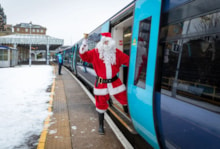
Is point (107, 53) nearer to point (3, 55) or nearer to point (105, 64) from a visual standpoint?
point (105, 64)

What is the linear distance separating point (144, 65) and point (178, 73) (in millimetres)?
687

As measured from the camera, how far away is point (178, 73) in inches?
79.7

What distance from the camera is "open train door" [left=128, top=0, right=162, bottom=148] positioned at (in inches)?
93.4

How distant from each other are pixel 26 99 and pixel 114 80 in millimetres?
3919

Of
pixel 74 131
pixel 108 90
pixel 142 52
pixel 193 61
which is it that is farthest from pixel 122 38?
pixel 193 61

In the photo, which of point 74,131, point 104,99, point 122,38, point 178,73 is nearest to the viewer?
point 178,73

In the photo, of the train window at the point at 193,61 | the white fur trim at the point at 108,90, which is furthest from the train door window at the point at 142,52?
the white fur trim at the point at 108,90

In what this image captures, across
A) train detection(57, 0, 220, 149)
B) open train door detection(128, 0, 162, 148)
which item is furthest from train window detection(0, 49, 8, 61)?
train detection(57, 0, 220, 149)

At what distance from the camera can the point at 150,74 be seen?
2422 mm

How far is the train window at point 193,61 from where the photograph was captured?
1.62 m

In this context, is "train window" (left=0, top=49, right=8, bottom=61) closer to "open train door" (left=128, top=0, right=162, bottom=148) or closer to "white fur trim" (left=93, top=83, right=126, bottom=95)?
"white fur trim" (left=93, top=83, right=126, bottom=95)

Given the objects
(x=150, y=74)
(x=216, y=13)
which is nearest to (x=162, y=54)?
(x=150, y=74)

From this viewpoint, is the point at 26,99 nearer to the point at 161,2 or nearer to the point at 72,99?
the point at 72,99

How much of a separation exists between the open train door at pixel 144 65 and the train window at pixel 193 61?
0.20 m
